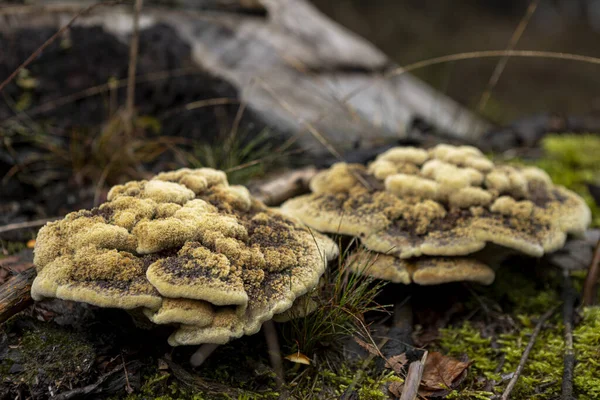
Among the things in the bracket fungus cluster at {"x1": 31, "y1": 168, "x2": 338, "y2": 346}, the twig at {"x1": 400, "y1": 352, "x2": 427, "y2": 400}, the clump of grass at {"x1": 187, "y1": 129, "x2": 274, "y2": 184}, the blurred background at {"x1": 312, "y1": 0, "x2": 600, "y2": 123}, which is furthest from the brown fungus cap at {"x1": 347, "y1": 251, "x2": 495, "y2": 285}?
the blurred background at {"x1": 312, "y1": 0, "x2": 600, "y2": 123}

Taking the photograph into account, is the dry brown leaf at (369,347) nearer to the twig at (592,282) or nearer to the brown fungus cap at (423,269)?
the brown fungus cap at (423,269)

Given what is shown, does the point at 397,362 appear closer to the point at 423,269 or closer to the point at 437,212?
the point at 423,269

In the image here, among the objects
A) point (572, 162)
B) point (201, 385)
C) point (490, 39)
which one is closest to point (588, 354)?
point (201, 385)

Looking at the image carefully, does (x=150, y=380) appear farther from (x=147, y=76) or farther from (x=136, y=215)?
(x=147, y=76)

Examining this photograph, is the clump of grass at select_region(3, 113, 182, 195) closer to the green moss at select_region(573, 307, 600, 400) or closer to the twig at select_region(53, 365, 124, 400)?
the twig at select_region(53, 365, 124, 400)

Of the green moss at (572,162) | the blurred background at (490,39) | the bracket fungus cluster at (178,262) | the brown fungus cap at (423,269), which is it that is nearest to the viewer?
the bracket fungus cluster at (178,262)

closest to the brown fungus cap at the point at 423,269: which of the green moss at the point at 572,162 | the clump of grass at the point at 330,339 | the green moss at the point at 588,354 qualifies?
the clump of grass at the point at 330,339
